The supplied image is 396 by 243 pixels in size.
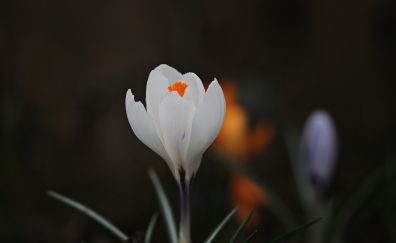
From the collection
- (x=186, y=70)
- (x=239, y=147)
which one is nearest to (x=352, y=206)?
(x=239, y=147)

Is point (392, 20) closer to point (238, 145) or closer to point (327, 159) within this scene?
point (238, 145)

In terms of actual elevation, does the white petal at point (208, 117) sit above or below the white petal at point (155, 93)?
below

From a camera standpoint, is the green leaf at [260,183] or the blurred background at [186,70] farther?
the blurred background at [186,70]

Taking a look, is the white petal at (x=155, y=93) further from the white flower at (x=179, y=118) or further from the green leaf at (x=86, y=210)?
the green leaf at (x=86, y=210)

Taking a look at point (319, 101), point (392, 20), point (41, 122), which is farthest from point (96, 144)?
point (392, 20)

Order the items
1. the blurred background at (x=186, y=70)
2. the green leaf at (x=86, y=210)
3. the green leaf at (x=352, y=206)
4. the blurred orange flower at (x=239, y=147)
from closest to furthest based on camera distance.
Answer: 1. the green leaf at (x=86, y=210)
2. the green leaf at (x=352, y=206)
3. the blurred orange flower at (x=239, y=147)
4. the blurred background at (x=186, y=70)

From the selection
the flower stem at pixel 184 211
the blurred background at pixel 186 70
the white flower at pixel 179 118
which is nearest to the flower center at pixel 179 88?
the white flower at pixel 179 118

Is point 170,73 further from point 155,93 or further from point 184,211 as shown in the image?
point 184,211
